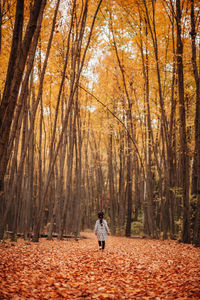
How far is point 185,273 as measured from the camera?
10.9 ft

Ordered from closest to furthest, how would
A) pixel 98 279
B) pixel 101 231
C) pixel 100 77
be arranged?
pixel 98 279 → pixel 101 231 → pixel 100 77

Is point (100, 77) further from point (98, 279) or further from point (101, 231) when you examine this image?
point (98, 279)

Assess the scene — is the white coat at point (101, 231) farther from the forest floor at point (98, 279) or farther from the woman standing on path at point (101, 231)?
the forest floor at point (98, 279)

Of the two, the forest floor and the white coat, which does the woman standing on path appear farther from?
the forest floor

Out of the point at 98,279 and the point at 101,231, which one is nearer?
the point at 98,279

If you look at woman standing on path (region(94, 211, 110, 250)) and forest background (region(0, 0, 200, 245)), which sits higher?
forest background (region(0, 0, 200, 245))

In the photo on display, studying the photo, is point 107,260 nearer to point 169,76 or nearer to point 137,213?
point 169,76

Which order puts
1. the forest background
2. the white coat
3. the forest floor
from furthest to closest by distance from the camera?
the white coat, the forest background, the forest floor

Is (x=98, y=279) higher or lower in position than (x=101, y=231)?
lower

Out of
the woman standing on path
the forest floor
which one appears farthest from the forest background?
the woman standing on path

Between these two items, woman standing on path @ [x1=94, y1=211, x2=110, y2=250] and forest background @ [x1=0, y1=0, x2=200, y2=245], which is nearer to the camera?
forest background @ [x1=0, y1=0, x2=200, y2=245]

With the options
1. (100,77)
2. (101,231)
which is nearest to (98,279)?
(101,231)

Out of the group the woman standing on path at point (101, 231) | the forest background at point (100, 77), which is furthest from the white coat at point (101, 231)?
the forest background at point (100, 77)

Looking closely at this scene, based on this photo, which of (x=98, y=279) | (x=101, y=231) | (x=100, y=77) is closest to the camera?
(x=98, y=279)
